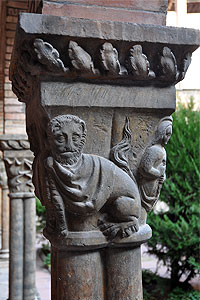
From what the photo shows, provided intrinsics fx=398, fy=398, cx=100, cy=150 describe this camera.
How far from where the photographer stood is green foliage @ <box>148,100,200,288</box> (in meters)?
5.70

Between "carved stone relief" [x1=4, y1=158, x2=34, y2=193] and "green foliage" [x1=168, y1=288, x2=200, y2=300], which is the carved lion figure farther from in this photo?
"green foliage" [x1=168, y1=288, x2=200, y2=300]

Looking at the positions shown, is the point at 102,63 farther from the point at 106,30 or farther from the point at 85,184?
the point at 85,184

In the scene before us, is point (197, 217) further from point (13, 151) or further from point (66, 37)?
point (66, 37)

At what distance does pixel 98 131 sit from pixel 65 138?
16cm

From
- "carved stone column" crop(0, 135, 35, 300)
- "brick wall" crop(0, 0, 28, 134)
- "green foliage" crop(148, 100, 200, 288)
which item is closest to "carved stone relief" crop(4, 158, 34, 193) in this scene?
"carved stone column" crop(0, 135, 35, 300)

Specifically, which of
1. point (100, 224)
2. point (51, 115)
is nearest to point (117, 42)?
point (51, 115)

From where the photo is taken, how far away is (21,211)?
447cm

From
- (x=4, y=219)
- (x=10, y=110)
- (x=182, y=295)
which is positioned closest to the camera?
(x=10, y=110)

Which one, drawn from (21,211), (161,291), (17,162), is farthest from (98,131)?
(161,291)

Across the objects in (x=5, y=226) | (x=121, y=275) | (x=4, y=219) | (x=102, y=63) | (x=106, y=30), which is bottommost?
(x=5, y=226)

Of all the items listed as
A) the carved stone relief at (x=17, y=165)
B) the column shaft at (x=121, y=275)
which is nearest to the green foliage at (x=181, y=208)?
the carved stone relief at (x=17, y=165)

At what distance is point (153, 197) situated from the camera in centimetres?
158

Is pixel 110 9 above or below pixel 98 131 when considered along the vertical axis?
above

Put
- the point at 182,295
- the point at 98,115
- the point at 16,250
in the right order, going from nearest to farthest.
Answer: the point at 98,115
the point at 16,250
the point at 182,295
